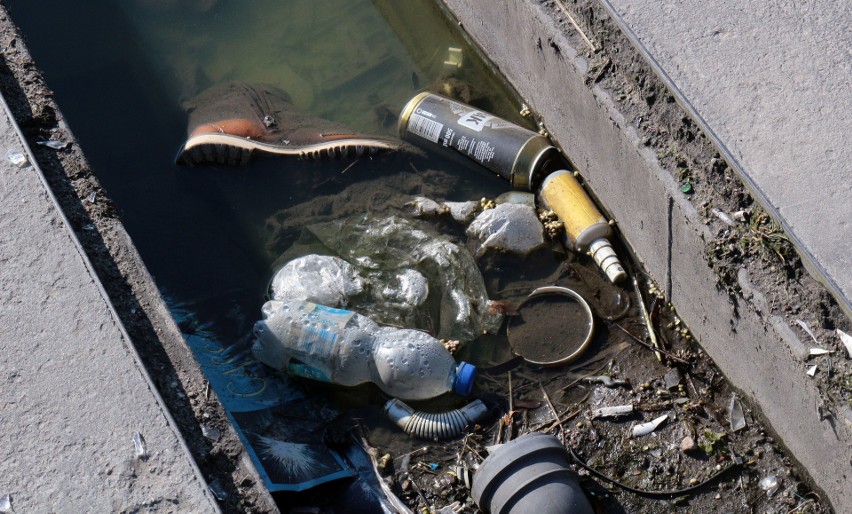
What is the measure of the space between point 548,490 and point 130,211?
2.59 metres

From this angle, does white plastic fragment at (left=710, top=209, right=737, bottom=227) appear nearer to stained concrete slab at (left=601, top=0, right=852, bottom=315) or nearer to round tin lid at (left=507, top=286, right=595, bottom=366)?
stained concrete slab at (left=601, top=0, right=852, bottom=315)

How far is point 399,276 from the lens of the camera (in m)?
3.96

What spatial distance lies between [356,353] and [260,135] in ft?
4.94

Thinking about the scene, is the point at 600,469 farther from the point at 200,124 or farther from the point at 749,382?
the point at 200,124

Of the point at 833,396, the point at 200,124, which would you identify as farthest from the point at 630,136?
the point at 200,124

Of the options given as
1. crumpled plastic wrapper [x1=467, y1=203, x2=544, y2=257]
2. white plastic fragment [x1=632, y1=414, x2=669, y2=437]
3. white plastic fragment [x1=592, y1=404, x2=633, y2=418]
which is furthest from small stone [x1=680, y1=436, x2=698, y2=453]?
crumpled plastic wrapper [x1=467, y1=203, x2=544, y2=257]

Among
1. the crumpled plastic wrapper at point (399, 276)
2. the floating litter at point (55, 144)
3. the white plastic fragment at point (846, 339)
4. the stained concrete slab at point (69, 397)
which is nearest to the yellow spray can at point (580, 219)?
the crumpled plastic wrapper at point (399, 276)

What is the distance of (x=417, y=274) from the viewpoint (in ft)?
12.9

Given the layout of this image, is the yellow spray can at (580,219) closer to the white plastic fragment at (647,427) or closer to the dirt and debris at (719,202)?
the dirt and debris at (719,202)

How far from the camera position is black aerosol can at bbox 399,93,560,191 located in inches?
165

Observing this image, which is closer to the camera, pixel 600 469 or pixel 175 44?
pixel 600 469

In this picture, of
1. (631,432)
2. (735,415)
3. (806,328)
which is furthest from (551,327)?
(806,328)

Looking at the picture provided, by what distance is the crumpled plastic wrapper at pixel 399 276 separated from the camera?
12.6ft

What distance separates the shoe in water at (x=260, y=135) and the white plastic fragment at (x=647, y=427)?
1.93 metres
